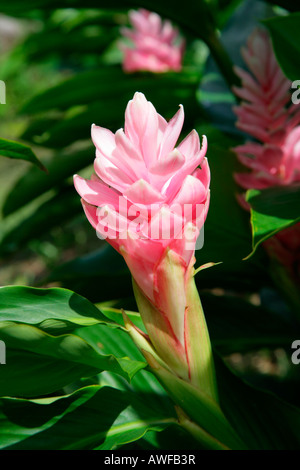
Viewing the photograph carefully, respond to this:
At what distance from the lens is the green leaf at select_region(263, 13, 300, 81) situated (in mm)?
780

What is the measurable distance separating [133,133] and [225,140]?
2.01 ft

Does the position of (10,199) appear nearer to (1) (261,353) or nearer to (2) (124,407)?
(2) (124,407)

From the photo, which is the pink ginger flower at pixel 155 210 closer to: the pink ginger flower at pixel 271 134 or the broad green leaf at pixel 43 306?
the broad green leaf at pixel 43 306

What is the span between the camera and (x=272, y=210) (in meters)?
0.78

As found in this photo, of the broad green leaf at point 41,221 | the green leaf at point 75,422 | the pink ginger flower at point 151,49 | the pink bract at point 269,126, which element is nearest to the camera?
the green leaf at point 75,422

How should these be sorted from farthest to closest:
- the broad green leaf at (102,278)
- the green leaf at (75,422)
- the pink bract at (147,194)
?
the broad green leaf at (102,278)
the green leaf at (75,422)
the pink bract at (147,194)

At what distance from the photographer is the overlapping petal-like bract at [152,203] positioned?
622mm

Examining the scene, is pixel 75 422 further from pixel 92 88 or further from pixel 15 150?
pixel 92 88

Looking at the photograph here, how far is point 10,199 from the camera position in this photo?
147 centimetres

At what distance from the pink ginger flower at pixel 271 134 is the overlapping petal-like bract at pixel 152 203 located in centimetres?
26

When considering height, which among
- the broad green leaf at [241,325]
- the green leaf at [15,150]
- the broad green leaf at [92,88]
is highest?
the broad green leaf at [92,88]

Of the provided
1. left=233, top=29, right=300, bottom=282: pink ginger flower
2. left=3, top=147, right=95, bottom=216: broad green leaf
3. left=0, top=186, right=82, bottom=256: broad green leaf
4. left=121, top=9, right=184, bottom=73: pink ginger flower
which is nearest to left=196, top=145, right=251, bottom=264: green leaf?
left=233, top=29, right=300, bottom=282: pink ginger flower

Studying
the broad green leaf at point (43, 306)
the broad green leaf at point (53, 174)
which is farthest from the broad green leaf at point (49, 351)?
the broad green leaf at point (53, 174)

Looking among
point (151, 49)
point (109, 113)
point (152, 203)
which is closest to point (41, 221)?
point (109, 113)
